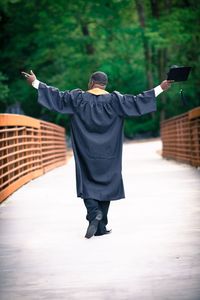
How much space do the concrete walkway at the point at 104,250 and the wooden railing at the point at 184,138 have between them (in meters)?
5.91

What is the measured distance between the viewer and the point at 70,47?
156 ft

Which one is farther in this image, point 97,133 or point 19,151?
point 19,151

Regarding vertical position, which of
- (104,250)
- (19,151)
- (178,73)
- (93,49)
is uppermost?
(93,49)

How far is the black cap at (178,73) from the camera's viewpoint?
299 inches

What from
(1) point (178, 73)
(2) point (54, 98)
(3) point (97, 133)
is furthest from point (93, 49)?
(1) point (178, 73)

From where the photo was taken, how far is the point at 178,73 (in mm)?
7645

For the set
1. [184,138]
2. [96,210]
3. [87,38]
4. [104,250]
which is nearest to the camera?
[104,250]

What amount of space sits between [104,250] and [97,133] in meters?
1.48

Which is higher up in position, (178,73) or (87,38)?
(87,38)

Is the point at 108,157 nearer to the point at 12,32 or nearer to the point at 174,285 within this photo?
the point at 174,285

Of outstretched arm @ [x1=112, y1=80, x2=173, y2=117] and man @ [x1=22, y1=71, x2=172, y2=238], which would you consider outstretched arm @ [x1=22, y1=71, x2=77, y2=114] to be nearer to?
man @ [x1=22, y1=71, x2=172, y2=238]

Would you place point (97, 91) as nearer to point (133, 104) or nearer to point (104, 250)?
point (133, 104)

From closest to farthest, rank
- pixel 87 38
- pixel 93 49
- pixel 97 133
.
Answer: pixel 97 133, pixel 87 38, pixel 93 49

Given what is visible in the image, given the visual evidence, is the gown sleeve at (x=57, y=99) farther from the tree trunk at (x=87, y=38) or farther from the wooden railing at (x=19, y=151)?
the tree trunk at (x=87, y=38)
